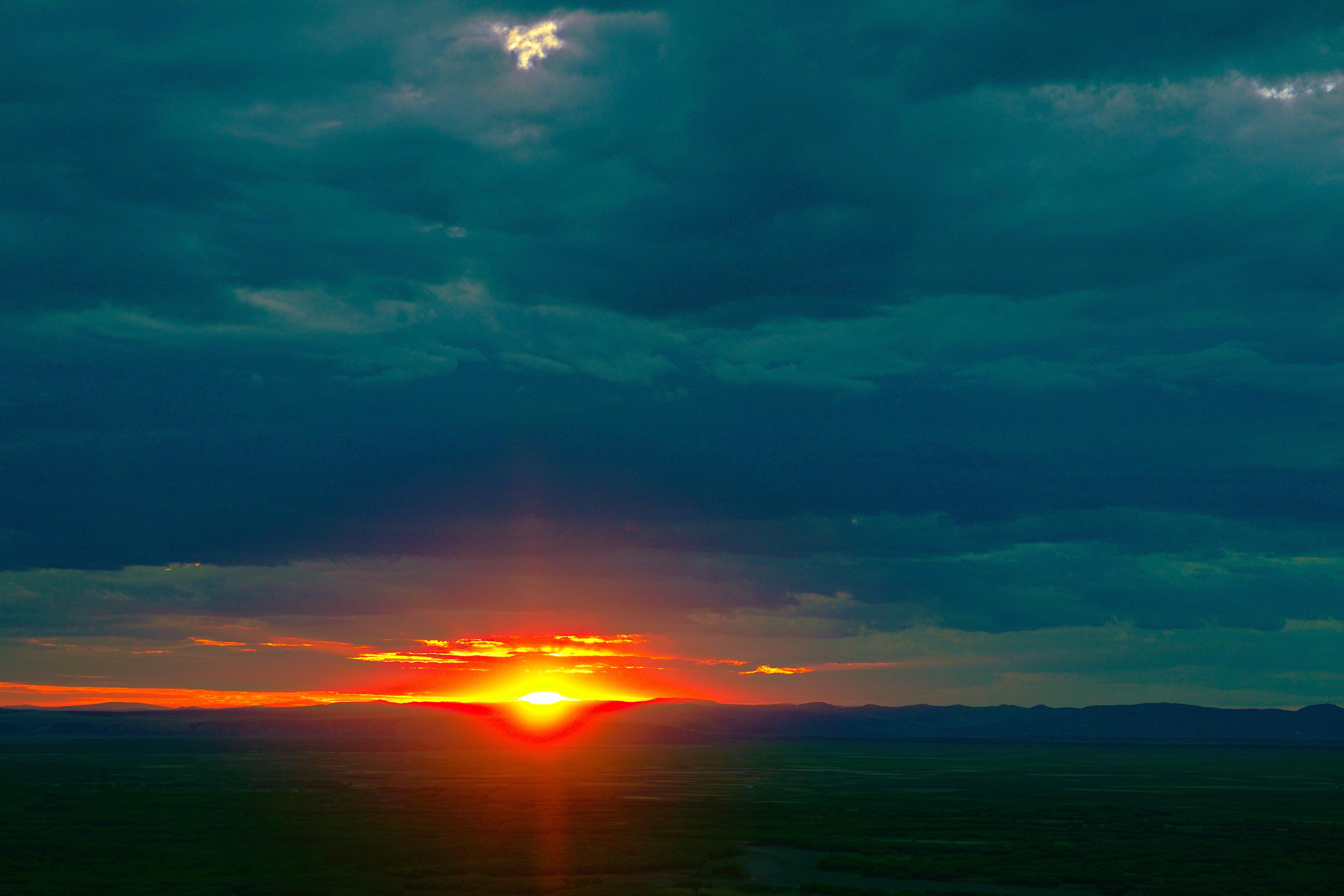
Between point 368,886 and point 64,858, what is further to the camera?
point 64,858

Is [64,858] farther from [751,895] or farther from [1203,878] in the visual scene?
[1203,878]

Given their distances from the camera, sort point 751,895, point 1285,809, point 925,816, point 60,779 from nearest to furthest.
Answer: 1. point 751,895
2. point 925,816
3. point 1285,809
4. point 60,779

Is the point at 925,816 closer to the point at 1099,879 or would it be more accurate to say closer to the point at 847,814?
the point at 847,814

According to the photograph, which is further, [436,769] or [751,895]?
[436,769]

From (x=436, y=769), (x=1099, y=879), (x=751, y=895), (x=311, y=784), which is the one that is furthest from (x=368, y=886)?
(x=436, y=769)

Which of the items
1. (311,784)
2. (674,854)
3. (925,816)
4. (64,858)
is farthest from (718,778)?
(64,858)

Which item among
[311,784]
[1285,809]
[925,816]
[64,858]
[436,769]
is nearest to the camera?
[64,858]
